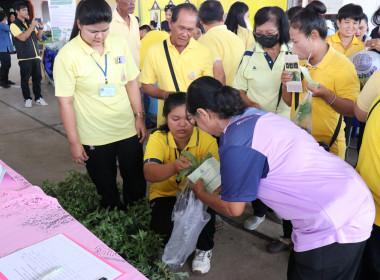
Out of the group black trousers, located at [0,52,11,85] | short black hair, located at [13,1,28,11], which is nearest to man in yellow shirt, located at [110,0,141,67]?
short black hair, located at [13,1,28,11]

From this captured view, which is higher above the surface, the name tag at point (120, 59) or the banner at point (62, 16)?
the banner at point (62, 16)

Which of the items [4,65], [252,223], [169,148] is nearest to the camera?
[169,148]

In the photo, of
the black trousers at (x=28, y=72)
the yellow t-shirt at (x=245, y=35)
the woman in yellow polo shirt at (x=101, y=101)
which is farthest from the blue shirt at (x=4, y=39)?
the woman in yellow polo shirt at (x=101, y=101)

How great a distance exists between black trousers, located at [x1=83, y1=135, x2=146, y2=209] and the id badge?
1.03 feet

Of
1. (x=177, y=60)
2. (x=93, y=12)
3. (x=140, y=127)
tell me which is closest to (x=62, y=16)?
(x=177, y=60)

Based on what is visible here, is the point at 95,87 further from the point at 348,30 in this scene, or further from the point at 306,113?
the point at 348,30

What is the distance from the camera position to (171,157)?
2.04 meters

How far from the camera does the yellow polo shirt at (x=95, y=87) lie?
1.83m

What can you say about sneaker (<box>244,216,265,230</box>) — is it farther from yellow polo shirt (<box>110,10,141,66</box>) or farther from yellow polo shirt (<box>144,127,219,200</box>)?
yellow polo shirt (<box>110,10,141,66</box>)

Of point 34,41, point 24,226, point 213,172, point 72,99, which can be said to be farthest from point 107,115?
point 34,41

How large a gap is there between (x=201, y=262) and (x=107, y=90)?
1142mm

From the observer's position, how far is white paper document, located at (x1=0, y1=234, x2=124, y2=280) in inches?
36.7

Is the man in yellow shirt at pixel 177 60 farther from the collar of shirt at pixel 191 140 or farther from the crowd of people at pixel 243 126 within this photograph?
the collar of shirt at pixel 191 140

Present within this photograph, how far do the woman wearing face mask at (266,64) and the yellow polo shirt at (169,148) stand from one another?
45 centimetres
